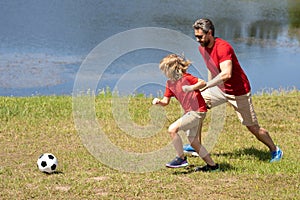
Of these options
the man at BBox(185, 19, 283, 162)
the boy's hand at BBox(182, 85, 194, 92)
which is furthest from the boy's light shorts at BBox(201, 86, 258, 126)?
the boy's hand at BBox(182, 85, 194, 92)

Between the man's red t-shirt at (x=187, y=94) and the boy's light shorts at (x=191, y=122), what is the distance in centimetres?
7

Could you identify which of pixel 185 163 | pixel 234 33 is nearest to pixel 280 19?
pixel 234 33

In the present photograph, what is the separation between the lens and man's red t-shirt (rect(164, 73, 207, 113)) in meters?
6.97

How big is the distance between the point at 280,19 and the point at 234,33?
4.90m

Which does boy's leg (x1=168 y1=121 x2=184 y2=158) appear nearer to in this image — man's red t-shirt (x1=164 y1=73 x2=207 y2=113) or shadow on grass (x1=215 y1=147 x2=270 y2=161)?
man's red t-shirt (x1=164 y1=73 x2=207 y2=113)

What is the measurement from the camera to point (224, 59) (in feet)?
23.4

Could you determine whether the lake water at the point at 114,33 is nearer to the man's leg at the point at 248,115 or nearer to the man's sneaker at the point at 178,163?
the man's leg at the point at 248,115

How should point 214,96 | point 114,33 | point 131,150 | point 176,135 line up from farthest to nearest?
point 114,33 → point 131,150 → point 214,96 → point 176,135

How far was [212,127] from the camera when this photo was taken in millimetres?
9836

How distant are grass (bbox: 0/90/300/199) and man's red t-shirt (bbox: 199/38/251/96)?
0.95 m

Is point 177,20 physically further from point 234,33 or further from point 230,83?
point 230,83

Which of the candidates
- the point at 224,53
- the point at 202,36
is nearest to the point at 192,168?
the point at 224,53

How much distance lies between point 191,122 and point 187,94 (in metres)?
0.33

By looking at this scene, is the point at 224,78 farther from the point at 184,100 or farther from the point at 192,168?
the point at 192,168
